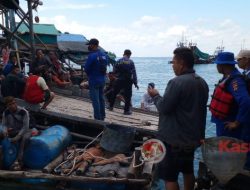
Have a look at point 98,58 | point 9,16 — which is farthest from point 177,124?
point 9,16

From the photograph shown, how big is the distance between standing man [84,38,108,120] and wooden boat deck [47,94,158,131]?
2.11 feet

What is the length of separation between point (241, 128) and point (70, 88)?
10396 millimetres

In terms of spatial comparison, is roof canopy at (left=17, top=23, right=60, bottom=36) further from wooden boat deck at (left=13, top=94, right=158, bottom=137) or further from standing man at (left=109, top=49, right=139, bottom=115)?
standing man at (left=109, top=49, right=139, bottom=115)

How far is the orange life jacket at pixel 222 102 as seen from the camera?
484cm

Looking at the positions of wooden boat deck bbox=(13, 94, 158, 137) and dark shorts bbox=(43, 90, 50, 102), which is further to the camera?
dark shorts bbox=(43, 90, 50, 102)

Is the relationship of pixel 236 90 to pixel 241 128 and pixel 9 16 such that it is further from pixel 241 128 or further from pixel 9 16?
pixel 9 16

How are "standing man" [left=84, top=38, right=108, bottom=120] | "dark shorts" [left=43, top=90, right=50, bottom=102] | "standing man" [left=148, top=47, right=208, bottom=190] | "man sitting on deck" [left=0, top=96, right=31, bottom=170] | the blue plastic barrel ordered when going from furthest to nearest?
"dark shorts" [left=43, top=90, right=50, bottom=102]
"standing man" [left=84, top=38, right=108, bottom=120]
the blue plastic barrel
"man sitting on deck" [left=0, top=96, right=31, bottom=170]
"standing man" [left=148, top=47, right=208, bottom=190]

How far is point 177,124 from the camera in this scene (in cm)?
450

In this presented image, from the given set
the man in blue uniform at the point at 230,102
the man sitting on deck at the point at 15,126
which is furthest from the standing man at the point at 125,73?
the man in blue uniform at the point at 230,102

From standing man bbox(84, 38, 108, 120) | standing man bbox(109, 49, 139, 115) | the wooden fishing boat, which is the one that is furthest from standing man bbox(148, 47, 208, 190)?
standing man bbox(109, 49, 139, 115)

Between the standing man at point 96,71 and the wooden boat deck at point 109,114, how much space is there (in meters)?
0.64

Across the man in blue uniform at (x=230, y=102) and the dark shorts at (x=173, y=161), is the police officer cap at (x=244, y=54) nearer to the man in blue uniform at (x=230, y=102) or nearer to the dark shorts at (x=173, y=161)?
the man in blue uniform at (x=230, y=102)

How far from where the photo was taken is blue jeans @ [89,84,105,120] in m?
9.51

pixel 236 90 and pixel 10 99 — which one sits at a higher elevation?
pixel 236 90
